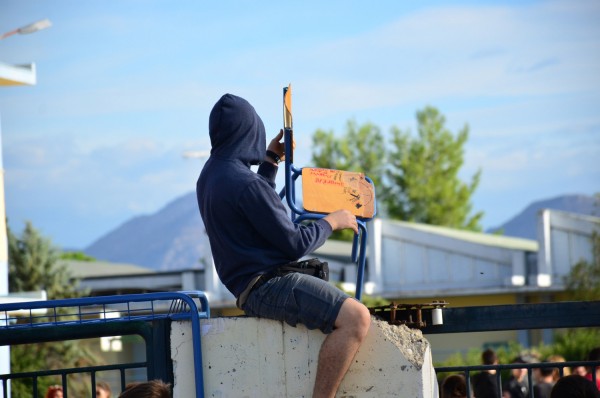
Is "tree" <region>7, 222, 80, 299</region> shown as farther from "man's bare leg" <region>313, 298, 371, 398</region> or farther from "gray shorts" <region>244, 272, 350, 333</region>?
"man's bare leg" <region>313, 298, 371, 398</region>

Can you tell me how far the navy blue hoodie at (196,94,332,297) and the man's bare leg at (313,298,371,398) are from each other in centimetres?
33

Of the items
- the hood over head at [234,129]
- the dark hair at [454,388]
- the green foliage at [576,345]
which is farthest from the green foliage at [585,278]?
the hood over head at [234,129]

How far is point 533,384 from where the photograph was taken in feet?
25.0

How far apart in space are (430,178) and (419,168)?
0.93 metres

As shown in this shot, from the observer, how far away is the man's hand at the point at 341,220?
15.2ft

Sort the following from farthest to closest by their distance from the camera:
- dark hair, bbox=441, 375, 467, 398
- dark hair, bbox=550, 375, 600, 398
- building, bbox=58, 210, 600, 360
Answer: building, bbox=58, 210, 600, 360
dark hair, bbox=441, 375, 467, 398
dark hair, bbox=550, 375, 600, 398

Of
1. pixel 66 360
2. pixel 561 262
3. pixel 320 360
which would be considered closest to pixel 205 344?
pixel 320 360

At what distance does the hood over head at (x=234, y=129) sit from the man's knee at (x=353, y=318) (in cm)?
81

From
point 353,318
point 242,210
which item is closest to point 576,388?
point 353,318

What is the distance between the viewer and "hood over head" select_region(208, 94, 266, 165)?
467cm

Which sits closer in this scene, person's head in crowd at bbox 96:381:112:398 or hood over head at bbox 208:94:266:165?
hood over head at bbox 208:94:266:165

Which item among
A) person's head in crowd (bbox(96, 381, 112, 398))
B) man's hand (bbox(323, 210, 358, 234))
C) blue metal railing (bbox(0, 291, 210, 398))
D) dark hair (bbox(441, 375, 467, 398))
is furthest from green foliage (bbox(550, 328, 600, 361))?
blue metal railing (bbox(0, 291, 210, 398))

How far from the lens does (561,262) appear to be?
37.9 meters

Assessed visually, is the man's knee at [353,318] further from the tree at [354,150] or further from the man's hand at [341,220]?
the tree at [354,150]
